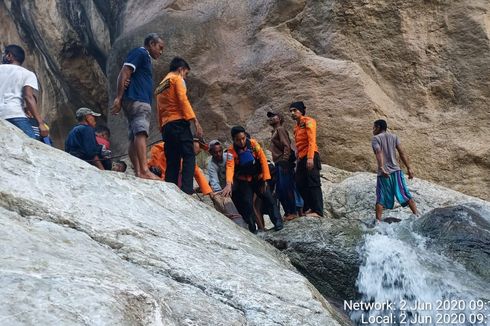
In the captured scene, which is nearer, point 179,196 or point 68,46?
point 179,196

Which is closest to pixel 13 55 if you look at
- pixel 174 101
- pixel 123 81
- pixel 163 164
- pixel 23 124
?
pixel 23 124

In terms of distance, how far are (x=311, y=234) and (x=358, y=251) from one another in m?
0.63

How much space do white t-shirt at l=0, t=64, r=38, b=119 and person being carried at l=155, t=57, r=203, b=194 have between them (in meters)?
1.47

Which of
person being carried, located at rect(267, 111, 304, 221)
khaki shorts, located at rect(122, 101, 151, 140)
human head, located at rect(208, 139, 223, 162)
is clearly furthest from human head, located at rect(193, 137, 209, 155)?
person being carried, located at rect(267, 111, 304, 221)

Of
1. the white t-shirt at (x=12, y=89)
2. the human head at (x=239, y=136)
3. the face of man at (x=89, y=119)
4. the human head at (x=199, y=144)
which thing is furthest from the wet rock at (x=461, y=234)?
the white t-shirt at (x=12, y=89)

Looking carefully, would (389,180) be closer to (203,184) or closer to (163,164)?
(203,184)

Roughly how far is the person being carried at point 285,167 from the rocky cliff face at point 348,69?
3193mm

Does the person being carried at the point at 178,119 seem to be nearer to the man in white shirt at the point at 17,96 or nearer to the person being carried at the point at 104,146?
the person being carried at the point at 104,146

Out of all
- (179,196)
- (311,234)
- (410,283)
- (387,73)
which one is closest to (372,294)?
(410,283)

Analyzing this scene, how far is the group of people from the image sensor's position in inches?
283

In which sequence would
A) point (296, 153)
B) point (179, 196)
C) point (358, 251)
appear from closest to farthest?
point (179, 196) → point (358, 251) → point (296, 153)

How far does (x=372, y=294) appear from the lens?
22.6 ft

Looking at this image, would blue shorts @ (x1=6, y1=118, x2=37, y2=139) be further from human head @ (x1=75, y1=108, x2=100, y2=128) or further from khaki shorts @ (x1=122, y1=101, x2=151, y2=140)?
human head @ (x1=75, y1=108, x2=100, y2=128)

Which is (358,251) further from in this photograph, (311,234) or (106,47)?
(106,47)
